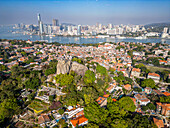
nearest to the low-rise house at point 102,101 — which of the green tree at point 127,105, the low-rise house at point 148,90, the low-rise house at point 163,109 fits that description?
the green tree at point 127,105

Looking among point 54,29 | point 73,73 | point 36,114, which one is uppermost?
point 54,29

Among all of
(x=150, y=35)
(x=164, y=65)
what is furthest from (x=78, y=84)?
(x=150, y=35)

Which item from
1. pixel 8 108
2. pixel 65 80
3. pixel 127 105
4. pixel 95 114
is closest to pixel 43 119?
pixel 8 108

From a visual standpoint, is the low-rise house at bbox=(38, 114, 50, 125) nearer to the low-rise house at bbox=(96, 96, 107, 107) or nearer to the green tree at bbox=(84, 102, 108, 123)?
the green tree at bbox=(84, 102, 108, 123)

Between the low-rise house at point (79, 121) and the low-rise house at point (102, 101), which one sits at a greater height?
the low-rise house at point (102, 101)

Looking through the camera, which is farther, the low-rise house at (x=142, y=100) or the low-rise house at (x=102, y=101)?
the low-rise house at (x=142, y=100)

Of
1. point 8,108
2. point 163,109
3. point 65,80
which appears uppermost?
point 65,80

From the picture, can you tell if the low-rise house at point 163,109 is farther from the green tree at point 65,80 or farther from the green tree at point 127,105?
the green tree at point 65,80

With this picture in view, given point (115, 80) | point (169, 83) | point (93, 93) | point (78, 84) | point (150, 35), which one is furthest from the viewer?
point (150, 35)

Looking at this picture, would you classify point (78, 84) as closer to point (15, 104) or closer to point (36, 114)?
point (36, 114)

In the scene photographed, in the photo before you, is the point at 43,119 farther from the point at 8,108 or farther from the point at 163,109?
the point at 163,109

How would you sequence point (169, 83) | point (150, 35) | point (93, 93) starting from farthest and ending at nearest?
point (150, 35) < point (169, 83) < point (93, 93)
